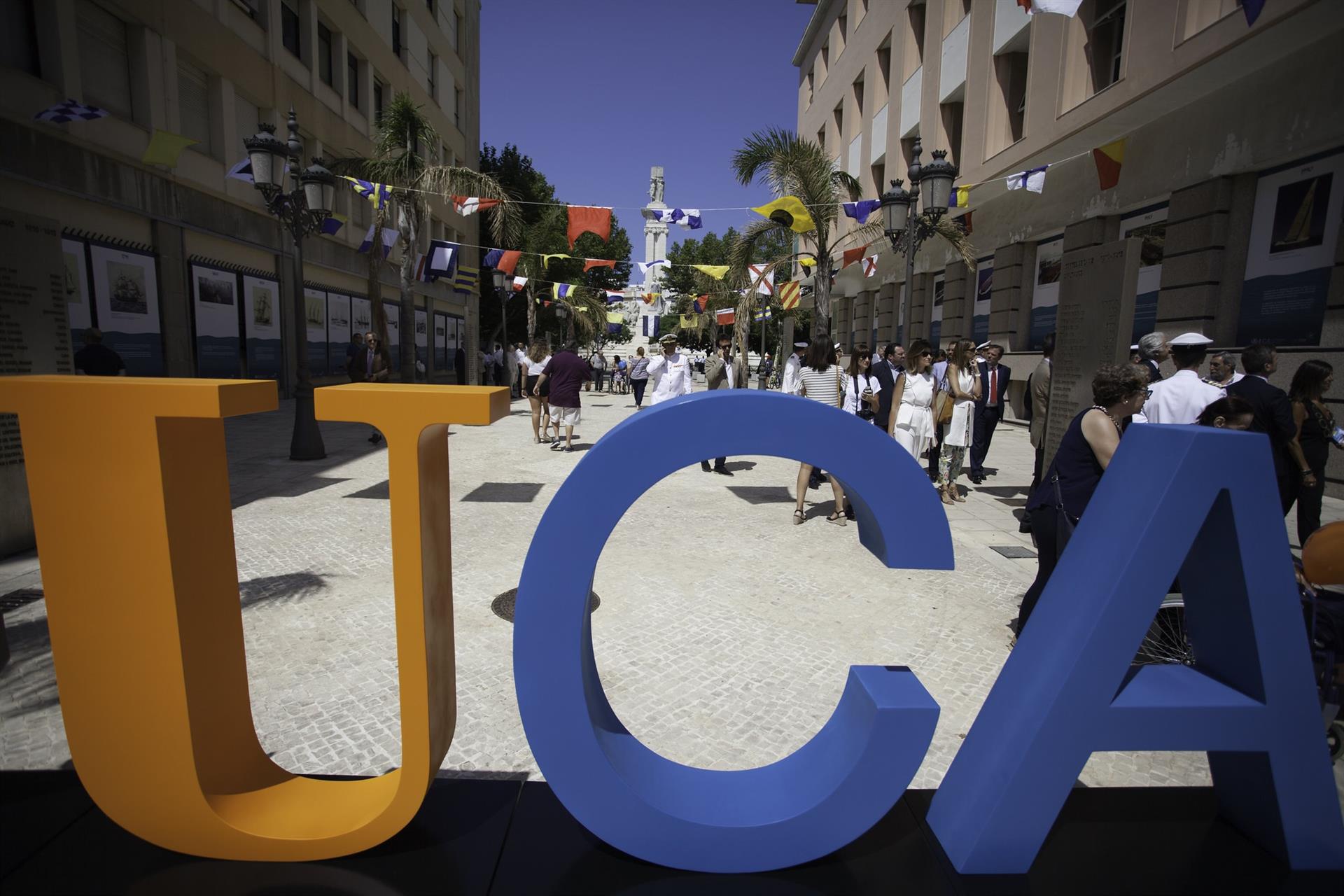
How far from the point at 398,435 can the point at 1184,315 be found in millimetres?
13059

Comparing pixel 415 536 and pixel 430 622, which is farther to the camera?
pixel 430 622

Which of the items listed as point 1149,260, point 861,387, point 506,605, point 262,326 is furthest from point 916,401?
point 262,326

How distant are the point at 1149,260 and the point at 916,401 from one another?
8.74 metres

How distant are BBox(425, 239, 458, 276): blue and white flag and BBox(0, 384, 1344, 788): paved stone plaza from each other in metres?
8.71

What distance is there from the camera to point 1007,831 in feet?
5.62

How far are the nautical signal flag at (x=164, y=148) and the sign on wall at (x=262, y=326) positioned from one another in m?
5.30

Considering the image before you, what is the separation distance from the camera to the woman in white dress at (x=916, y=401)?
682 centimetres

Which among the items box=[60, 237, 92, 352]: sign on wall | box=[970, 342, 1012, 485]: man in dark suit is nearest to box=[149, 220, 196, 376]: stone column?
box=[60, 237, 92, 352]: sign on wall

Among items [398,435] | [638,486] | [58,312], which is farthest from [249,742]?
[58,312]

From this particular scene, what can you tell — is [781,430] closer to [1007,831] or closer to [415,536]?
[415,536]

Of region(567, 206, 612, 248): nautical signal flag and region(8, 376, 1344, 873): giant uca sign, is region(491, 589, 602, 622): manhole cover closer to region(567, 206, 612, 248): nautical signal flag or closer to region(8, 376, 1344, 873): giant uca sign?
region(8, 376, 1344, 873): giant uca sign

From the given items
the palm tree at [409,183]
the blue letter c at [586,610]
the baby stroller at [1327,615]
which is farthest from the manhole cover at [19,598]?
the palm tree at [409,183]

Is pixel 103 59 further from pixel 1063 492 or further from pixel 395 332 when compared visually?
pixel 1063 492

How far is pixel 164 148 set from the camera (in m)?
10.2
